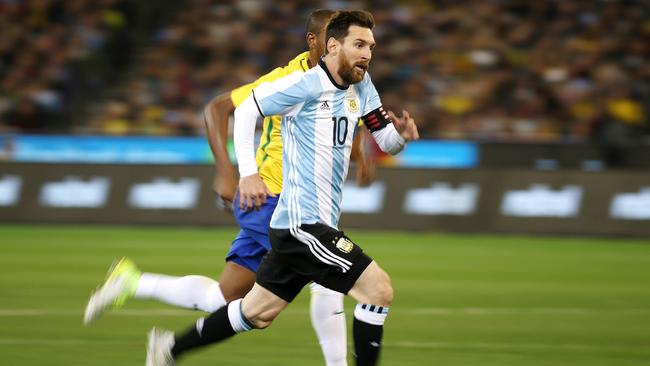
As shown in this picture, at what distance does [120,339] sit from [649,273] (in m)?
6.91

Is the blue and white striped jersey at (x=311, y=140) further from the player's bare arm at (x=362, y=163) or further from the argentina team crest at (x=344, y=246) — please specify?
the player's bare arm at (x=362, y=163)

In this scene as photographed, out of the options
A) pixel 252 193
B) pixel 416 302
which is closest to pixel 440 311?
pixel 416 302

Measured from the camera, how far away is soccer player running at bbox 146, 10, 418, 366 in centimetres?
564

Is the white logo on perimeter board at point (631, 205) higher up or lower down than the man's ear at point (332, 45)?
lower down

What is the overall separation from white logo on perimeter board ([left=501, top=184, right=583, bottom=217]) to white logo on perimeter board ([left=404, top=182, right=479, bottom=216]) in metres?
0.49

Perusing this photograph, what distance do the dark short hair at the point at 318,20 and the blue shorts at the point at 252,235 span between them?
0.98m

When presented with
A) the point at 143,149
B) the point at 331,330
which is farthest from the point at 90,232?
the point at 331,330

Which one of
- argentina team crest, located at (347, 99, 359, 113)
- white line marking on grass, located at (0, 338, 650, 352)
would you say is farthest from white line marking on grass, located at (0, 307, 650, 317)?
argentina team crest, located at (347, 99, 359, 113)

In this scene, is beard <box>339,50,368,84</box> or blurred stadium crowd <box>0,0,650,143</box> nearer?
beard <box>339,50,368,84</box>

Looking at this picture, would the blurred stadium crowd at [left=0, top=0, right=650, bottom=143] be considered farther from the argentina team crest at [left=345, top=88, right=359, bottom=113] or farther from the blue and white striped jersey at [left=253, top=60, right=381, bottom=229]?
the blue and white striped jersey at [left=253, top=60, right=381, bottom=229]

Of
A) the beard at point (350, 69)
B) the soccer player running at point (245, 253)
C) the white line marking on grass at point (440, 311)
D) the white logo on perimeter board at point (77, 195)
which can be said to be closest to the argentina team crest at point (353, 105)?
the beard at point (350, 69)

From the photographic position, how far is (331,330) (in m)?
6.28

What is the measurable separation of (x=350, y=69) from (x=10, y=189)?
13.6 metres

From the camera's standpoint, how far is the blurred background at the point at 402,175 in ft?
28.6
